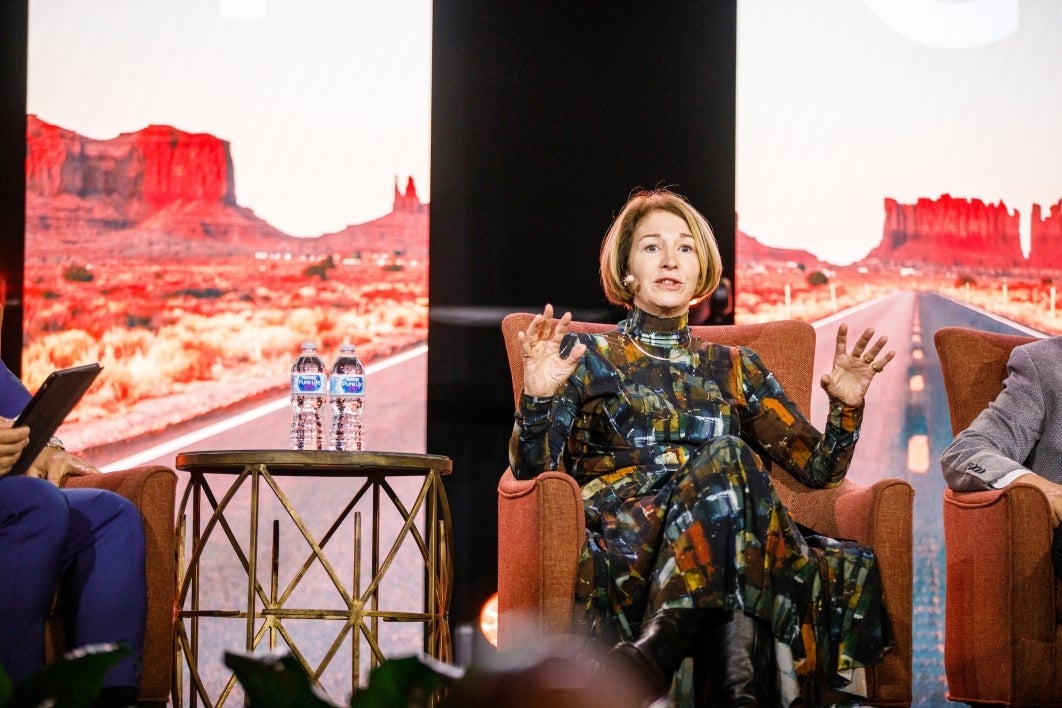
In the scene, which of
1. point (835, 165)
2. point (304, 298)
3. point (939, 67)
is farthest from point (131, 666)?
point (939, 67)

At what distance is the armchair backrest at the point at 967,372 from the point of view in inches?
A: 120

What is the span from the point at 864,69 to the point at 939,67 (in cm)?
25

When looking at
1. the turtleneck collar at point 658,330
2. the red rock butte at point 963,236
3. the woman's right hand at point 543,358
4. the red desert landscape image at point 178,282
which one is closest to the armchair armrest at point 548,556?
the woman's right hand at point 543,358

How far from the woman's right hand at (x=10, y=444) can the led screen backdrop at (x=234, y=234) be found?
4.81 feet

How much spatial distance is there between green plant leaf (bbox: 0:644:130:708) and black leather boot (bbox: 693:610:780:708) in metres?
1.46

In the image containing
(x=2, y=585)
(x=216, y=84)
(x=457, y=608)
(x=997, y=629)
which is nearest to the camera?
(x=2, y=585)

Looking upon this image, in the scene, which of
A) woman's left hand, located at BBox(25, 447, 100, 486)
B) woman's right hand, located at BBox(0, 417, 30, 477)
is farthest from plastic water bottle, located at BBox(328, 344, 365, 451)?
woman's right hand, located at BBox(0, 417, 30, 477)

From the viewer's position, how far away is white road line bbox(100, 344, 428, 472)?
367cm

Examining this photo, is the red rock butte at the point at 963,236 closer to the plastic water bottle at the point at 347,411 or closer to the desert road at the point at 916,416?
the desert road at the point at 916,416

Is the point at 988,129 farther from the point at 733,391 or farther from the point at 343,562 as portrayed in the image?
the point at 343,562

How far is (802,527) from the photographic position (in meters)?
2.62

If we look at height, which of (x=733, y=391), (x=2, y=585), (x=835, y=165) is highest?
(x=835, y=165)

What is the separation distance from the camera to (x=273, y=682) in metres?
0.63

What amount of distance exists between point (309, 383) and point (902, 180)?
2.05 m
